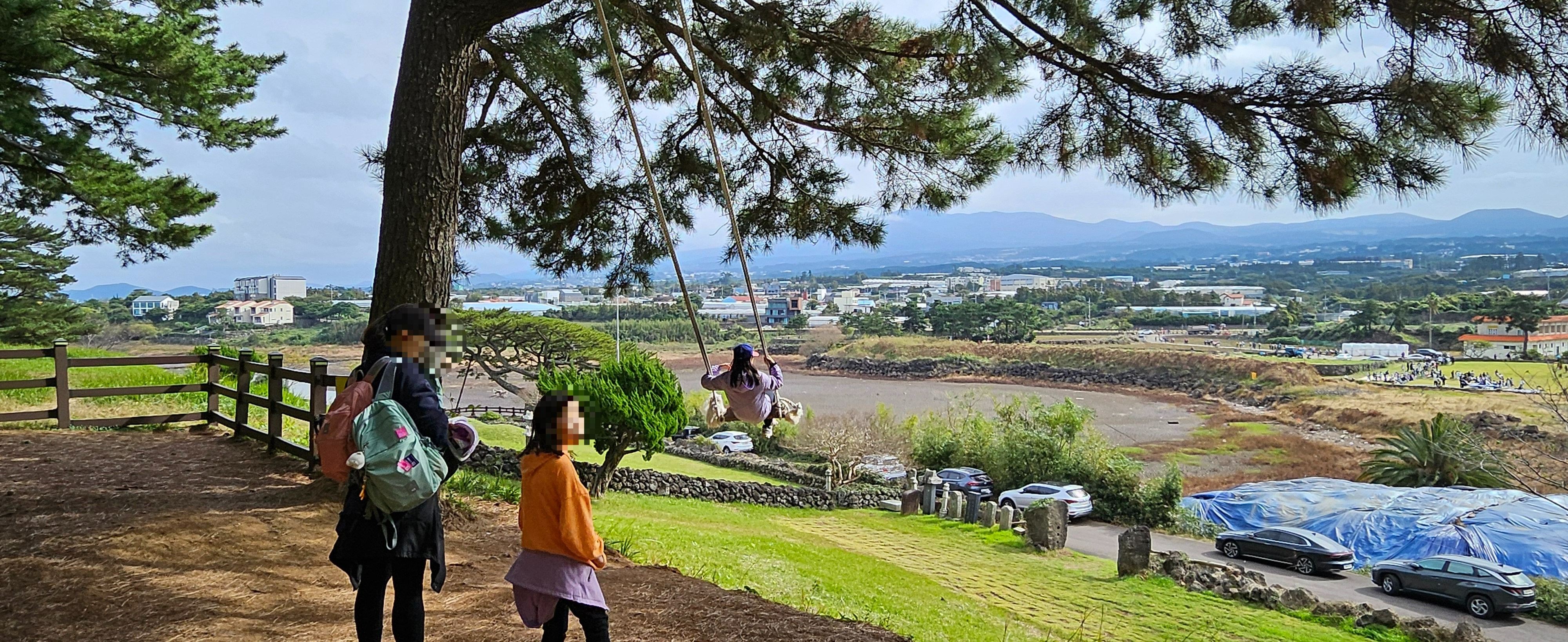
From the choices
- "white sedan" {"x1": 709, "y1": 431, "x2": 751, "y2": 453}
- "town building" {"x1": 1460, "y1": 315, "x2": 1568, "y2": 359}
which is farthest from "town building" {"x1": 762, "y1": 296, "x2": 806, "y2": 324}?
"town building" {"x1": 1460, "y1": 315, "x2": 1568, "y2": 359}

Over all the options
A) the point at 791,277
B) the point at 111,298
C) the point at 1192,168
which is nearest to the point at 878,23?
the point at 1192,168

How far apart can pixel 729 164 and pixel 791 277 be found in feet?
265

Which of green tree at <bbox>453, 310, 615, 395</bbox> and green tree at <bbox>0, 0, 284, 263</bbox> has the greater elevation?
green tree at <bbox>0, 0, 284, 263</bbox>

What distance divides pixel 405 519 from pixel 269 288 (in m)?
25.1

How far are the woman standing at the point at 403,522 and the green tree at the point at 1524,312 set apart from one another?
47.2 m

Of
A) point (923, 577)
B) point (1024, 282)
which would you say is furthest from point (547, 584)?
point (1024, 282)

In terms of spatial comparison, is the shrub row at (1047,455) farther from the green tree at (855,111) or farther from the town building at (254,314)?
the green tree at (855,111)

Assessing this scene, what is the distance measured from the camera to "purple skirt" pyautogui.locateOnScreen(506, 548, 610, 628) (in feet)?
6.73

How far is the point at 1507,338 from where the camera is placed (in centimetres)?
4041

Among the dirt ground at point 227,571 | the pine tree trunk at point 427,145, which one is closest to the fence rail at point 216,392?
the dirt ground at point 227,571

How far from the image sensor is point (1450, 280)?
57.2 metres

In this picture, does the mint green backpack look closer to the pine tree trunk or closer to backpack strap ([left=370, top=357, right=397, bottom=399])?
backpack strap ([left=370, top=357, right=397, bottom=399])

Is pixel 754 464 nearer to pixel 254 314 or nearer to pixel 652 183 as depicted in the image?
pixel 254 314

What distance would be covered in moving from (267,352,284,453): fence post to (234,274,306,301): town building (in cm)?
1819
